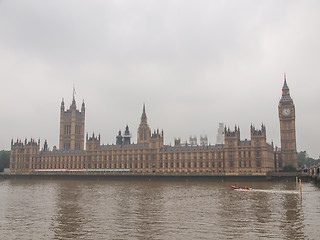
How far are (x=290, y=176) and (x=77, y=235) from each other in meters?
92.8

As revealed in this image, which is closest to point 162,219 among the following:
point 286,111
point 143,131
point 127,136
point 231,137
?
point 231,137

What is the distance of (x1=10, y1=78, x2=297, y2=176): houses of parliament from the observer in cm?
12275

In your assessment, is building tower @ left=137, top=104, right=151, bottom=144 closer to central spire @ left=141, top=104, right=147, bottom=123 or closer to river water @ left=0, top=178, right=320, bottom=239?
central spire @ left=141, top=104, right=147, bottom=123

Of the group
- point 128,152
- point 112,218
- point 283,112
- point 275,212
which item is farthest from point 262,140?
point 112,218

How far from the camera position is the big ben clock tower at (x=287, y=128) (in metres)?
135

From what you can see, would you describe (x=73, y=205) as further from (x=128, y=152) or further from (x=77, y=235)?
(x=128, y=152)

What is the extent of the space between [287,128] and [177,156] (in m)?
45.9

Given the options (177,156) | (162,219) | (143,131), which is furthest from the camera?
(143,131)

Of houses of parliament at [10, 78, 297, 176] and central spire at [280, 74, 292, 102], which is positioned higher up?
central spire at [280, 74, 292, 102]

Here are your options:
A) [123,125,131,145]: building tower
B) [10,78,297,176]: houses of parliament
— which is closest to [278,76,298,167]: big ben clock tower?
[10,78,297,176]: houses of parliament

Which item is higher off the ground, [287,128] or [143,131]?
[143,131]

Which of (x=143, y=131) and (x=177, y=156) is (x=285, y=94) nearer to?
(x=177, y=156)

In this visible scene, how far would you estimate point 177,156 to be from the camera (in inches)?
5384

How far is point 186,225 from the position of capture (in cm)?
3409
